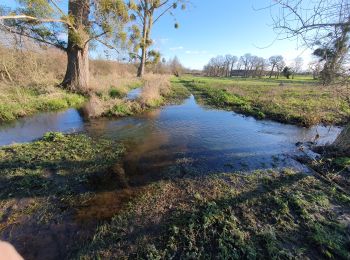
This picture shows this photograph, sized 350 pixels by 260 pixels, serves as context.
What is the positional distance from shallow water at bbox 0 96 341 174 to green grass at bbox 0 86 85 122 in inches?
25.3

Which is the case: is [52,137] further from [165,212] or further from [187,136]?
[165,212]

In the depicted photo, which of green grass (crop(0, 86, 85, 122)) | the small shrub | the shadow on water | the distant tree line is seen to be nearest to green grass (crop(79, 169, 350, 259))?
the shadow on water

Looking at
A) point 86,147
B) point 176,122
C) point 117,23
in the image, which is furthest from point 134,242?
point 117,23

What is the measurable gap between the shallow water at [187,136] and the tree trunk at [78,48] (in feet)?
12.4

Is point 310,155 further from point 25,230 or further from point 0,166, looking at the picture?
point 0,166

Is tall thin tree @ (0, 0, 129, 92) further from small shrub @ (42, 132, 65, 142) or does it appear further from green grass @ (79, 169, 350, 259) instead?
green grass @ (79, 169, 350, 259)

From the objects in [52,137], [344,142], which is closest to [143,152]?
[52,137]

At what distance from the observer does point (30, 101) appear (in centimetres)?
1012

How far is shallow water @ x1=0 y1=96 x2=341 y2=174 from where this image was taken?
5.54 m

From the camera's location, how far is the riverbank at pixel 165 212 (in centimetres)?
277

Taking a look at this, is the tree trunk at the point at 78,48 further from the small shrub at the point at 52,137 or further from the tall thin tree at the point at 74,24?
the small shrub at the point at 52,137

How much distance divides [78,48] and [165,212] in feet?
42.6

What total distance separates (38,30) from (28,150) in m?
9.60

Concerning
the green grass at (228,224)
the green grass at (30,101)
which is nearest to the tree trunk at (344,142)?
the green grass at (228,224)
